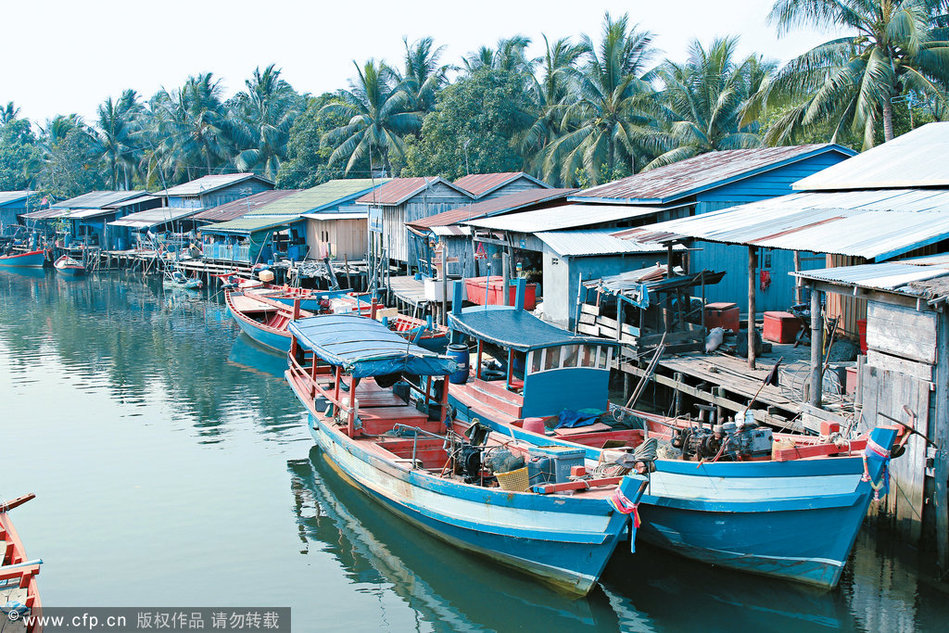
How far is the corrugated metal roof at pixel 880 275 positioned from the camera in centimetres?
1108

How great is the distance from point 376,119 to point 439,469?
37.6 meters

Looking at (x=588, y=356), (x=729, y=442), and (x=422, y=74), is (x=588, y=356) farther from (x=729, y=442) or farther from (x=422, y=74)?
(x=422, y=74)

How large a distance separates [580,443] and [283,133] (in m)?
52.1

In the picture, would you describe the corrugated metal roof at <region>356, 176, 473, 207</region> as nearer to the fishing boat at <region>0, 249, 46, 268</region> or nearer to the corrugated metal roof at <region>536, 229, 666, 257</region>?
the corrugated metal roof at <region>536, 229, 666, 257</region>

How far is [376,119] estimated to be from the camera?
4750 cm

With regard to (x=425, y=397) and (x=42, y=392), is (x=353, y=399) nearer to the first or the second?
(x=425, y=397)

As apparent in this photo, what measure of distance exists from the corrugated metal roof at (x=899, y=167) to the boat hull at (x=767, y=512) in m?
8.53

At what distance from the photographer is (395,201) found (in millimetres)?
33750

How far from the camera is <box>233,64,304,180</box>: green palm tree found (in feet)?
198

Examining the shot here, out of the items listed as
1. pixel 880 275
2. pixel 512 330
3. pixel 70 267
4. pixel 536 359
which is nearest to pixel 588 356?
pixel 536 359

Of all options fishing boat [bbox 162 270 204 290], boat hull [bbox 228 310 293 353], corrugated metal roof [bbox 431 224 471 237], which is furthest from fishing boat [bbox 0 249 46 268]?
corrugated metal roof [bbox 431 224 471 237]

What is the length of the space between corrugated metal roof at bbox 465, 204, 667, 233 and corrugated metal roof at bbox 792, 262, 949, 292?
29.0 feet

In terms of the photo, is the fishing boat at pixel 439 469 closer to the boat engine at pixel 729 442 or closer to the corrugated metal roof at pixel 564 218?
the boat engine at pixel 729 442

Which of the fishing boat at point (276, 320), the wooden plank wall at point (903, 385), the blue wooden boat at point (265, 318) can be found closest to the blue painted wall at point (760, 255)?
the fishing boat at point (276, 320)
